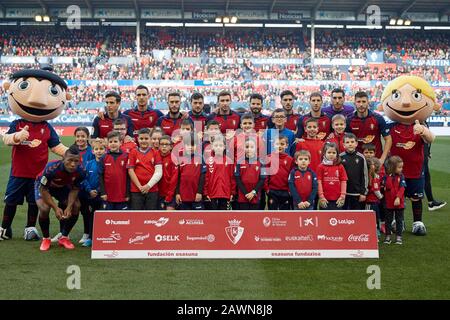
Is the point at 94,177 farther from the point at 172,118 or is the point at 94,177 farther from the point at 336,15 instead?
the point at 336,15

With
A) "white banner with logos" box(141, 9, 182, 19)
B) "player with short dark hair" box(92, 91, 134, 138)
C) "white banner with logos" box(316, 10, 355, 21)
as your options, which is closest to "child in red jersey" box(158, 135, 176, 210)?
"player with short dark hair" box(92, 91, 134, 138)

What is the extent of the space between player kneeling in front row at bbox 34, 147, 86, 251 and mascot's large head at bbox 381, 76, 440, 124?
429cm

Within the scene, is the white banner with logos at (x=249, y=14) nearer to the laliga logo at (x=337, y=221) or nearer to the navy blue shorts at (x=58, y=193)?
the navy blue shorts at (x=58, y=193)

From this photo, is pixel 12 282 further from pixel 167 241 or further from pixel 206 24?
pixel 206 24

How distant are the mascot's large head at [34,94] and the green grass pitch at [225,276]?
69.1 inches

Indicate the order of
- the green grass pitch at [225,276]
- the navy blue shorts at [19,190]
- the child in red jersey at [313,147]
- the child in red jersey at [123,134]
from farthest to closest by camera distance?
1. the child in red jersey at [313,147]
2. the child in red jersey at [123,134]
3. the navy blue shorts at [19,190]
4. the green grass pitch at [225,276]

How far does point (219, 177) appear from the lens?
23.9 ft

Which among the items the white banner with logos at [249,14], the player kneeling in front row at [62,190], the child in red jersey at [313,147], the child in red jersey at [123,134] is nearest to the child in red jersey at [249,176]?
the child in red jersey at [313,147]

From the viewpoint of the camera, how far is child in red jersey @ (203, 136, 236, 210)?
7.27 metres

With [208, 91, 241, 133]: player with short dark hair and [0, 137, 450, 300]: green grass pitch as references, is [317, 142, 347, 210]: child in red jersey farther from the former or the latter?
[208, 91, 241, 133]: player with short dark hair

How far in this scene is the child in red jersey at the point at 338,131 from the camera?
25.2 feet

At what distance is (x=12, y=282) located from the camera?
17.8ft

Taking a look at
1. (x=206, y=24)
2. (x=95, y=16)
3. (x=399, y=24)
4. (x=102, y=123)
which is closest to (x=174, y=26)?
(x=206, y=24)

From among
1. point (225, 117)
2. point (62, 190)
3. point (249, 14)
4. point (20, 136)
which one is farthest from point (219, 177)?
point (249, 14)
